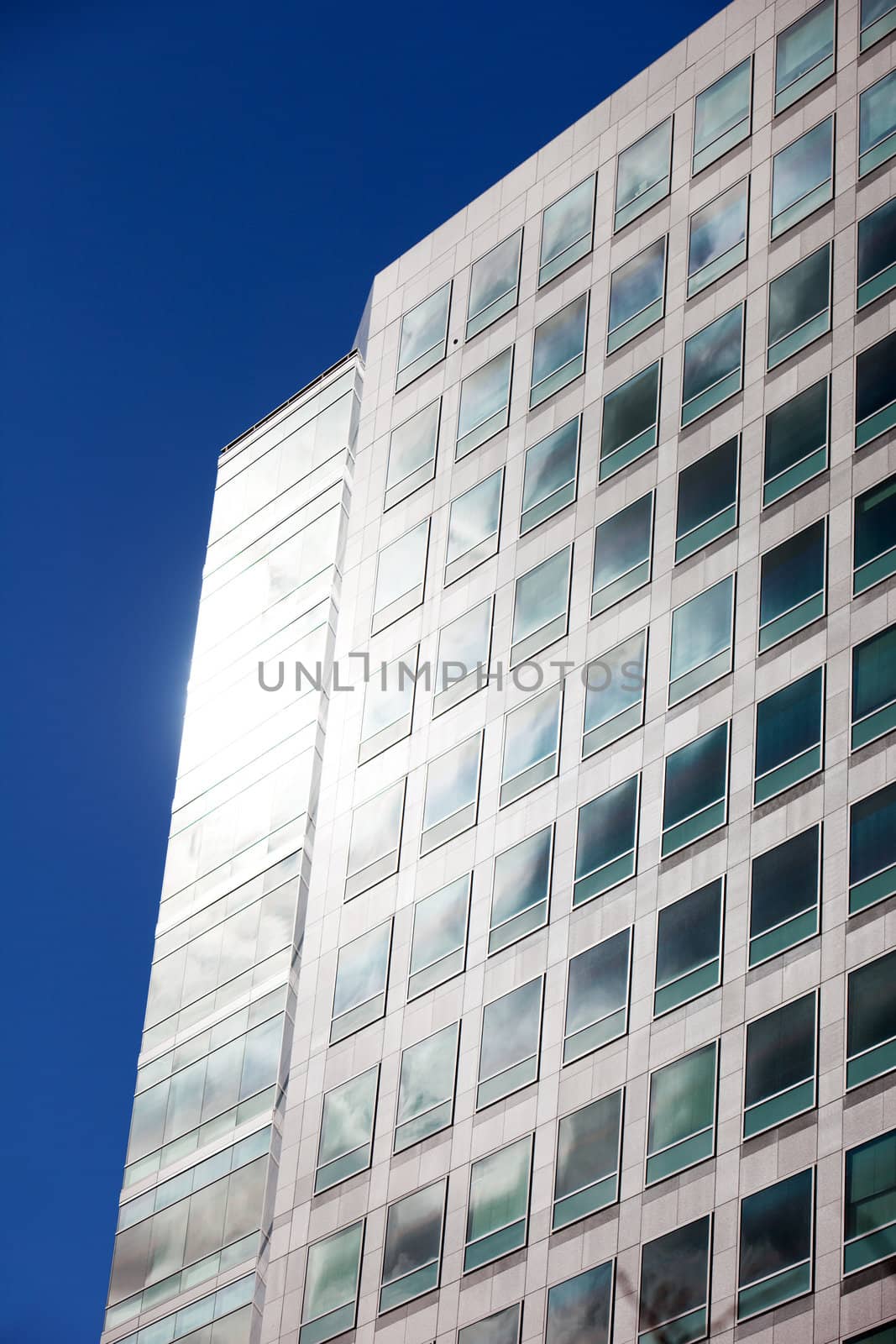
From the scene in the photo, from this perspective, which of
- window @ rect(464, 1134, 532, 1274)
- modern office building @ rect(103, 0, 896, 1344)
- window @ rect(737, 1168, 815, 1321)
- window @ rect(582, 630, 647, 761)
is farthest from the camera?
window @ rect(582, 630, 647, 761)

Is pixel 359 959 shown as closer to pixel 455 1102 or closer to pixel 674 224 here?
pixel 455 1102

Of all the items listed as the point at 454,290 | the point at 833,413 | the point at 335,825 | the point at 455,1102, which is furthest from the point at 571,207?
the point at 455,1102

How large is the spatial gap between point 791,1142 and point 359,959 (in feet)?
47.8

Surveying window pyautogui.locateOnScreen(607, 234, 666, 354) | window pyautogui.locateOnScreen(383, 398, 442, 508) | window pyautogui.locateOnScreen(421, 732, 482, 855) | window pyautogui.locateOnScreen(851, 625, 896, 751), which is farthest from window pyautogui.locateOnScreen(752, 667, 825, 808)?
window pyautogui.locateOnScreen(383, 398, 442, 508)

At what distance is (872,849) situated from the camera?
4025 cm

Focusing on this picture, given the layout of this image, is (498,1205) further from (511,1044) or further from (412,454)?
(412,454)

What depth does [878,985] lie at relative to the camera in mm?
38531

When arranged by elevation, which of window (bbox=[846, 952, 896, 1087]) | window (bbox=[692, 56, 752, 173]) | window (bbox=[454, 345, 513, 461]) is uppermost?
window (bbox=[692, 56, 752, 173])

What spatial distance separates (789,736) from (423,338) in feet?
72.2

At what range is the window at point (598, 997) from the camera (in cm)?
4341

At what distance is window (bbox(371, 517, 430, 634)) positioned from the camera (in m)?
55.5

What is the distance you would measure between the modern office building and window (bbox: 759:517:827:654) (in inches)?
3.7

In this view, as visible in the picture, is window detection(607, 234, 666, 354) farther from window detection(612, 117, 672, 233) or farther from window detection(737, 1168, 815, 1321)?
window detection(737, 1168, 815, 1321)

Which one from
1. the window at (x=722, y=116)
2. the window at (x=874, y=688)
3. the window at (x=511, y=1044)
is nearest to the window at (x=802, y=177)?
the window at (x=722, y=116)
